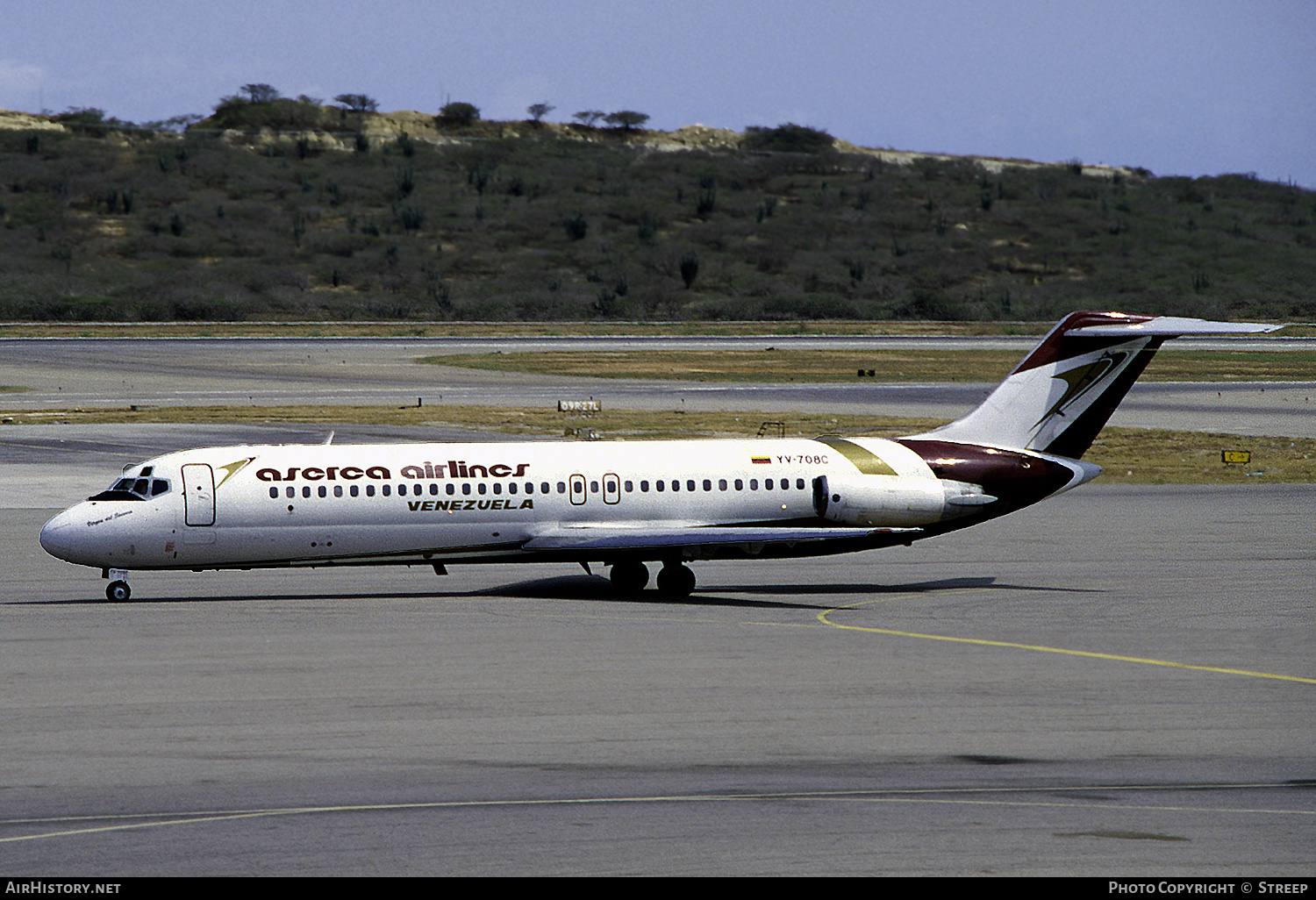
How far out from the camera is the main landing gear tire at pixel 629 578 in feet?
99.1

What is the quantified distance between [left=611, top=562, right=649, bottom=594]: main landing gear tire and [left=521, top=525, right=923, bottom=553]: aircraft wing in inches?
39.8

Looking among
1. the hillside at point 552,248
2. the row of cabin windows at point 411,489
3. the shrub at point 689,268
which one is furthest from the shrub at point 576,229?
the row of cabin windows at point 411,489

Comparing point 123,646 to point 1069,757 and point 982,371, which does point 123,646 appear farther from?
point 982,371

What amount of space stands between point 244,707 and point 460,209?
165415mm

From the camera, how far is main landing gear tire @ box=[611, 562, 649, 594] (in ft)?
99.1

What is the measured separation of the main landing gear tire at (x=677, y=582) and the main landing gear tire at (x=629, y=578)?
0.53 m

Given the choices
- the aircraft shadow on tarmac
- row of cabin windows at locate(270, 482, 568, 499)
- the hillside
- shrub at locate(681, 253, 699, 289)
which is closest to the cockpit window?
the aircraft shadow on tarmac

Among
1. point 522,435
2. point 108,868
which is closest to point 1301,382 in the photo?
point 522,435

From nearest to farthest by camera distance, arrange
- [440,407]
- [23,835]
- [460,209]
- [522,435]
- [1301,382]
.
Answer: [23,835]
[522,435]
[440,407]
[1301,382]
[460,209]

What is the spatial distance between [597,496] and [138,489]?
9.31 metres

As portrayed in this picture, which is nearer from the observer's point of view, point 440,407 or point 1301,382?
point 440,407

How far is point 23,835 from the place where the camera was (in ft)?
46.3

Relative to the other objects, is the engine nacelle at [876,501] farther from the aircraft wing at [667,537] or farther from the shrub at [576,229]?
the shrub at [576,229]

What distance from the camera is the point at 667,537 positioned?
2895 cm
